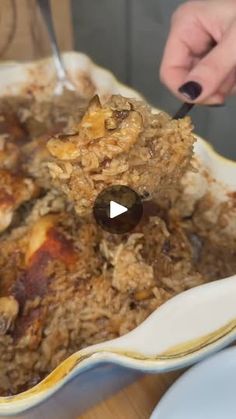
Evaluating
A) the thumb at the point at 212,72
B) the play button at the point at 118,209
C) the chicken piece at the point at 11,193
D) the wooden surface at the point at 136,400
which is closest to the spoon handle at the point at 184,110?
the thumb at the point at 212,72

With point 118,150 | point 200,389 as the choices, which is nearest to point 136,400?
point 200,389

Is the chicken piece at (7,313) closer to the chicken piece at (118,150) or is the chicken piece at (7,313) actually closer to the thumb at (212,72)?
the chicken piece at (118,150)

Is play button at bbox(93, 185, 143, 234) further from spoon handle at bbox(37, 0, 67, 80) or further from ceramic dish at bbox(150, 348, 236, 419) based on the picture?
spoon handle at bbox(37, 0, 67, 80)

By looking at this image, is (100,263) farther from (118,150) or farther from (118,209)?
(118,150)

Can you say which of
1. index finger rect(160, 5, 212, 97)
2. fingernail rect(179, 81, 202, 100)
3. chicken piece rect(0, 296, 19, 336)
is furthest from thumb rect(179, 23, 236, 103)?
chicken piece rect(0, 296, 19, 336)

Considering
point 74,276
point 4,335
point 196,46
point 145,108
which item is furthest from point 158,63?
point 4,335
